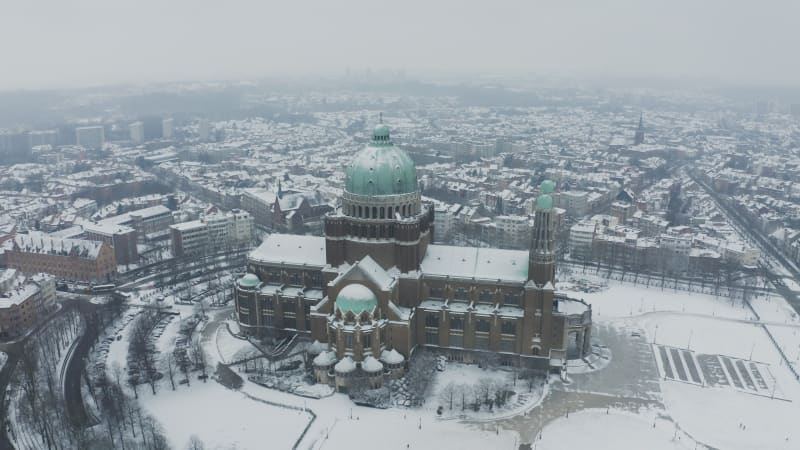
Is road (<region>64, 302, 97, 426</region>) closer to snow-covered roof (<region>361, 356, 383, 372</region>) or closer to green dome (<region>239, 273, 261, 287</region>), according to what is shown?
green dome (<region>239, 273, 261, 287</region>)

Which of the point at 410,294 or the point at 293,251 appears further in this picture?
the point at 293,251

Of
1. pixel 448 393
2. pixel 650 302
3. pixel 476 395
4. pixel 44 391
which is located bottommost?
pixel 44 391

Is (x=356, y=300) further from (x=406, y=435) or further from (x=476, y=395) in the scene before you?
(x=476, y=395)

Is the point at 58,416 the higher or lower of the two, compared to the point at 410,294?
lower

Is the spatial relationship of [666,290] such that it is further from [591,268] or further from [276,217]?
[276,217]

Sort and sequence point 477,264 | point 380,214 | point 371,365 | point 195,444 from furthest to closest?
point 477,264 < point 380,214 < point 371,365 < point 195,444

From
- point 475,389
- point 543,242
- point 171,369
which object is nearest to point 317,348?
point 171,369

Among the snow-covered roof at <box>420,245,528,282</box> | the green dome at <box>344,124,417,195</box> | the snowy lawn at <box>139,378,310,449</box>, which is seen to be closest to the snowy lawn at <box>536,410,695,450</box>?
the snow-covered roof at <box>420,245,528,282</box>

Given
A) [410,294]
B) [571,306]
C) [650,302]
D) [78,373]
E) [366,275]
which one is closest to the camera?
[366,275]
